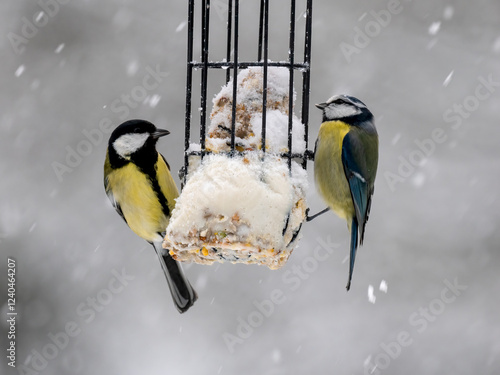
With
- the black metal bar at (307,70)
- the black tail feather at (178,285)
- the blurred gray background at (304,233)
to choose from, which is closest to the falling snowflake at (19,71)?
→ the blurred gray background at (304,233)

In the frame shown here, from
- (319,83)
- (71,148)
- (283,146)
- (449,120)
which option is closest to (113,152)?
(283,146)

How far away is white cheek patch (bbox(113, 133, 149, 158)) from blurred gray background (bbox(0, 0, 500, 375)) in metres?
2.88

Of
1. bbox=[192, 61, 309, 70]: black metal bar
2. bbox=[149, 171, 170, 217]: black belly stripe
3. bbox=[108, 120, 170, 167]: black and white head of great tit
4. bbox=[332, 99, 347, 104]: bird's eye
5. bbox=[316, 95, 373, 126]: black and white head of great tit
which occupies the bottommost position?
bbox=[316, 95, 373, 126]: black and white head of great tit

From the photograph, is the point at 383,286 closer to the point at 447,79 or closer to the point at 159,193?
the point at 447,79

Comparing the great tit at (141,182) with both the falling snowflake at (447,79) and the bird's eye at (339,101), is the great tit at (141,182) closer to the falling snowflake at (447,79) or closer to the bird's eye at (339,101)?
the bird's eye at (339,101)

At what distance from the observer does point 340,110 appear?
3889 millimetres

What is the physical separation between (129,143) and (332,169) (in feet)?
3.69

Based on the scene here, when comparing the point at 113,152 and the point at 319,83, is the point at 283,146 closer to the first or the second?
the point at 113,152

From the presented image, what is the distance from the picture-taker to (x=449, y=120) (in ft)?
22.4

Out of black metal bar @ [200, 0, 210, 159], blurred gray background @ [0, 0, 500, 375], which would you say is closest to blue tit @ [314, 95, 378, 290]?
black metal bar @ [200, 0, 210, 159]

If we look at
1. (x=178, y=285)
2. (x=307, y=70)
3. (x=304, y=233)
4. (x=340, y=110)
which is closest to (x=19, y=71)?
(x=304, y=233)

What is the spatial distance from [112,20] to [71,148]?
4.65 ft

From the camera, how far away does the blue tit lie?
384 cm

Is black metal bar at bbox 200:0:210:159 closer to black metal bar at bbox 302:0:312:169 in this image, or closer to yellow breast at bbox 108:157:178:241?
black metal bar at bbox 302:0:312:169
